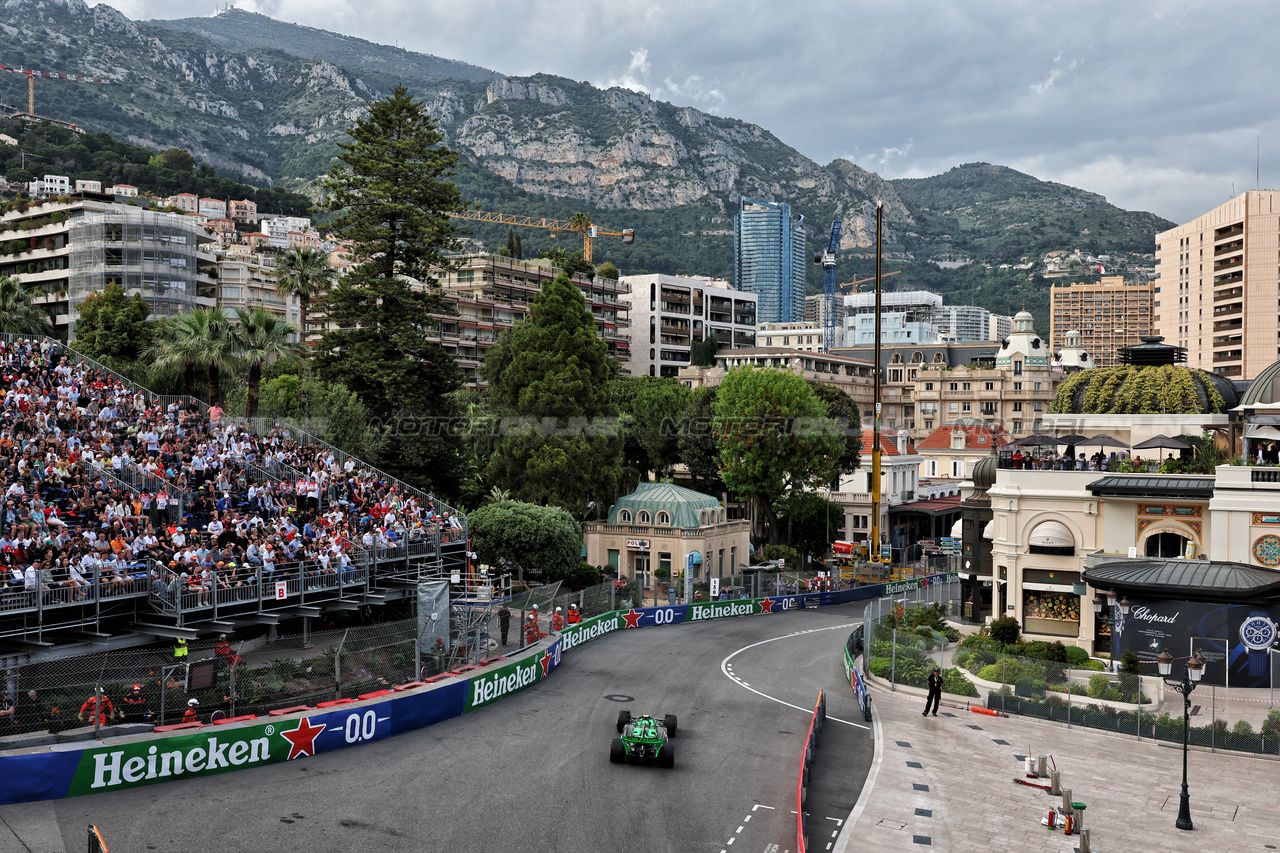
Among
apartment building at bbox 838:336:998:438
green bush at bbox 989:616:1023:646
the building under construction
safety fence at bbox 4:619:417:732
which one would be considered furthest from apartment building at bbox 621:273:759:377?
safety fence at bbox 4:619:417:732

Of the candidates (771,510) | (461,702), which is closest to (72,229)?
(771,510)

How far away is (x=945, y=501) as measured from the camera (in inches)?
3856

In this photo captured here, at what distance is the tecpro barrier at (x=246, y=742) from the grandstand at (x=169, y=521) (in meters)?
5.16

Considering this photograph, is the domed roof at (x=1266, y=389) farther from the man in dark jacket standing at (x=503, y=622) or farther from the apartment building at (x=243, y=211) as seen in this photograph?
the apartment building at (x=243, y=211)

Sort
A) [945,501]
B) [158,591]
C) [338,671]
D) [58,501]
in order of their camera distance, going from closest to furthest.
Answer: [338,671]
[158,591]
[58,501]
[945,501]

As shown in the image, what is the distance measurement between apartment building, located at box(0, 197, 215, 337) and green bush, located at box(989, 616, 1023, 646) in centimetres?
7641

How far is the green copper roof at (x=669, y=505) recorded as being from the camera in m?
63.0

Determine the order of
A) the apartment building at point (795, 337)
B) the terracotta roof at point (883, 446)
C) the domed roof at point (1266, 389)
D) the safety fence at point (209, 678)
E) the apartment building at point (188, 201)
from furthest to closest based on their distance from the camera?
the apartment building at point (795, 337)
the apartment building at point (188, 201)
the terracotta roof at point (883, 446)
the domed roof at point (1266, 389)
the safety fence at point (209, 678)

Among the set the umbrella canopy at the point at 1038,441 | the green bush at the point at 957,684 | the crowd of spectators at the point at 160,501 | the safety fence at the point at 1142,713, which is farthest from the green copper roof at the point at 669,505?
the safety fence at the point at 1142,713

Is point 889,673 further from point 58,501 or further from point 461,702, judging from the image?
point 58,501

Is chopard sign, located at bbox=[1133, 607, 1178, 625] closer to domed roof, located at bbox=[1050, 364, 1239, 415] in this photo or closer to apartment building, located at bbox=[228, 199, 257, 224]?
domed roof, located at bbox=[1050, 364, 1239, 415]

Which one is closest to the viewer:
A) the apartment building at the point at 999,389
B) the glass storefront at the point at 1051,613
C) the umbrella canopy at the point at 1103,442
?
the glass storefront at the point at 1051,613

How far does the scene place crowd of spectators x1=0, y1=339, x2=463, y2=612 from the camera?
29.6 meters

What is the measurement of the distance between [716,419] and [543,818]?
183ft
